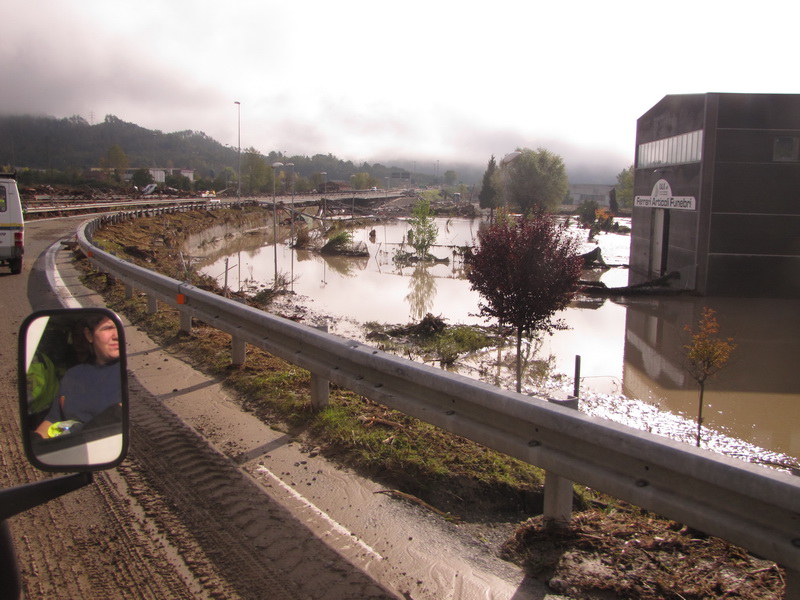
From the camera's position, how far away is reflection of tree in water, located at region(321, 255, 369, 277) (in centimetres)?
3794

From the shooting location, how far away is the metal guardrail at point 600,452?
109 inches

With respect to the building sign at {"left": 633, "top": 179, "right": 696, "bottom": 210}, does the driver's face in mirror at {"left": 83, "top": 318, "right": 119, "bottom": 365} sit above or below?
below

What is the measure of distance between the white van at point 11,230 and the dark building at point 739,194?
2790 cm

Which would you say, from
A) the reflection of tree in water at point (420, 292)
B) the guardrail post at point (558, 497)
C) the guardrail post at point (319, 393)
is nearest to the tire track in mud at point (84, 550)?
the guardrail post at point (319, 393)

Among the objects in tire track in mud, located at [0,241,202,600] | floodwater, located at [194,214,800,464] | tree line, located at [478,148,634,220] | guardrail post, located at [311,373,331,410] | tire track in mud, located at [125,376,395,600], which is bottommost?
floodwater, located at [194,214,800,464]

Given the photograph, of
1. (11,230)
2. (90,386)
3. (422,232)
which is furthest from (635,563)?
(422,232)

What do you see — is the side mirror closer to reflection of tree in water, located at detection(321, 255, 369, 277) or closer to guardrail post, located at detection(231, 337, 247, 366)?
guardrail post, located at detection(231, 337, 247, 366)

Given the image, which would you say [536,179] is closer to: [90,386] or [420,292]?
[420,292]

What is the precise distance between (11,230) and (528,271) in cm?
1205

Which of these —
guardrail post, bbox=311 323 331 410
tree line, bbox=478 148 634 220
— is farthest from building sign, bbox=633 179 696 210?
tree line, bbox=478 148 634 220

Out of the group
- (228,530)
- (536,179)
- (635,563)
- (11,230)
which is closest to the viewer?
(635,563)

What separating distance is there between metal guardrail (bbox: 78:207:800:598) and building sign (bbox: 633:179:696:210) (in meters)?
30.8

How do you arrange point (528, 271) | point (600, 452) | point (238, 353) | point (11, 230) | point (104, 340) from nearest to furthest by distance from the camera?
point (104, 340) < point (600, 452) < point (238, 353) < point (528, 271) < point (11, 230)

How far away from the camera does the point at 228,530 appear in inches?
161
